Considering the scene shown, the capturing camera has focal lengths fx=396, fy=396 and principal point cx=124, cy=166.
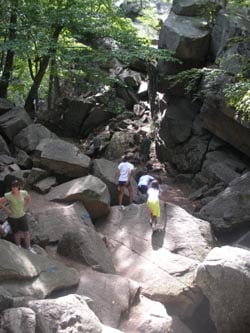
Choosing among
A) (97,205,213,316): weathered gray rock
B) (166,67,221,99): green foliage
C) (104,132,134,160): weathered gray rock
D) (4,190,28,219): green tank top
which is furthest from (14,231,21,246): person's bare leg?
(104,132,134,160): weathered gray rock

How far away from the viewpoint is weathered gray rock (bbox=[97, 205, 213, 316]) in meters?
8.88

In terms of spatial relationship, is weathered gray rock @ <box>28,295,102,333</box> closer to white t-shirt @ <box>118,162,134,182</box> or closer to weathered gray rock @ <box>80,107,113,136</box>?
white t-shirt @ <box>118,162,134,182</box>

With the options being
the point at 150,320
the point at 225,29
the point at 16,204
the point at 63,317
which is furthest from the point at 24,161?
the point at 225,29

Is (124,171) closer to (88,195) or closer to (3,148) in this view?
(88,195)

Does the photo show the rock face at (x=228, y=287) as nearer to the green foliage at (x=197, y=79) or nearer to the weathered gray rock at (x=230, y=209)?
the weathered gray rock at (x=230, y=209)

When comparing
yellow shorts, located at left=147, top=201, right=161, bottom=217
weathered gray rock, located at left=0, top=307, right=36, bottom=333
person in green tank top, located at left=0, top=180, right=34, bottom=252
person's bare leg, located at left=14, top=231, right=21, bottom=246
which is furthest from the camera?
yellow shorts, located at left=147, top=201, right=161, bottom=217

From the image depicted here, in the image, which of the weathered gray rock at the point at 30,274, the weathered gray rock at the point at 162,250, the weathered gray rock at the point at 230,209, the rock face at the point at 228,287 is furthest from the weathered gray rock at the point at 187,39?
the weathered gray rock at the point at 30,274

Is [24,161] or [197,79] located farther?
[197,79]

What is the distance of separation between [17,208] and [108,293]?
2.59 m

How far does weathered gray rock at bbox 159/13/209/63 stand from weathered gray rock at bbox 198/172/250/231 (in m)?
8.03

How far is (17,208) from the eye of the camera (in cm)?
832

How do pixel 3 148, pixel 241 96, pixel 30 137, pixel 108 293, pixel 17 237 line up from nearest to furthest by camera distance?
1. pixel 108 293
2. pixel 17 237
3. pixel 241 96
4. pixel 3 148
5. pixel 30 137

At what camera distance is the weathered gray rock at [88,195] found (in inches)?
452

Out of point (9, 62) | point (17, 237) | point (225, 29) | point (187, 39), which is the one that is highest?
point (225, 29)
